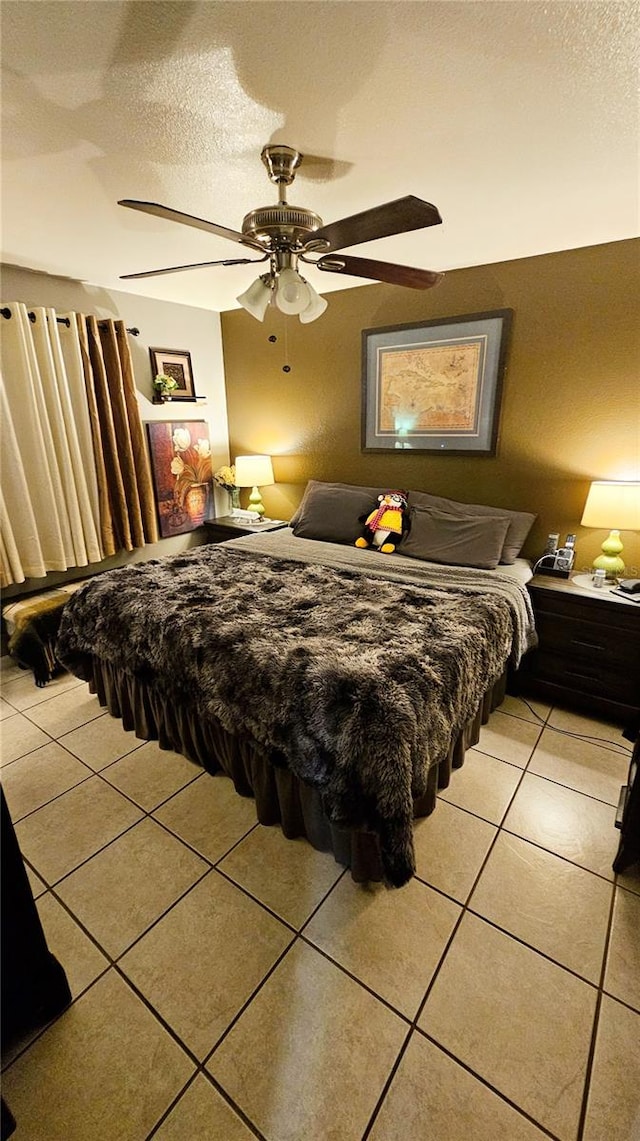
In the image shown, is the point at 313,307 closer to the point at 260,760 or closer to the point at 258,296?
the point at 258,296

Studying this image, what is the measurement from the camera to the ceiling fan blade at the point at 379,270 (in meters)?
1.68

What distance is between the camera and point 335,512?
3.21 m

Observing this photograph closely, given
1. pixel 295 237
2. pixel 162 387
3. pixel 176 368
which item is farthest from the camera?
pixel 176 368

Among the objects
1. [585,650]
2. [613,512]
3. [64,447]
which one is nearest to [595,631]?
[585,650]

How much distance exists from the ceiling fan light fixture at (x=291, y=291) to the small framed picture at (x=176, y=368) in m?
2.25

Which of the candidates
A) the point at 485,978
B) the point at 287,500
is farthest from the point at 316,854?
the point at 287,500

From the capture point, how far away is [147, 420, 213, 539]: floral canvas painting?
3717mm

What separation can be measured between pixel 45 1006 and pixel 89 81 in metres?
2.53

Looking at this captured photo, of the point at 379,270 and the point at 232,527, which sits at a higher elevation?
the point at 379,270

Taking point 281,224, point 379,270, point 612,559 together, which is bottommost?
point 612,559

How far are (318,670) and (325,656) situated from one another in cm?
9

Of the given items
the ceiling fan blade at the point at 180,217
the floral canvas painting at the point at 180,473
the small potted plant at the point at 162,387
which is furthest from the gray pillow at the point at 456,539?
the small potted plant at the point at 162,387

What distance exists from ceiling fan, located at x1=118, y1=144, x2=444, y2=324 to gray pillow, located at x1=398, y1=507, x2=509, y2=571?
1353mm

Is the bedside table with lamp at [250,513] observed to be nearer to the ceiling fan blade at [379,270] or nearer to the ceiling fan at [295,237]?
the ceiling fan at [295,237]
